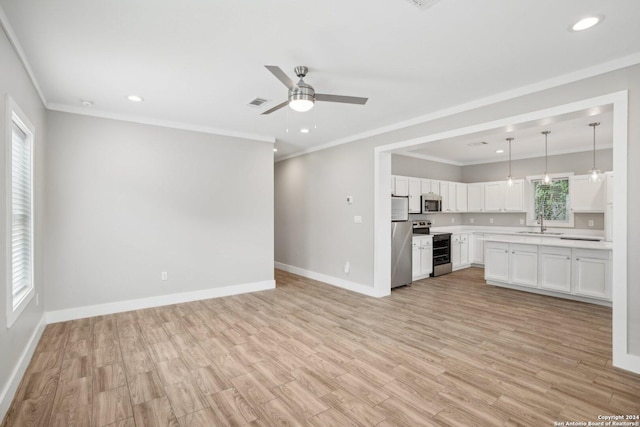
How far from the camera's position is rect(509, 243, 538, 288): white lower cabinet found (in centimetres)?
519

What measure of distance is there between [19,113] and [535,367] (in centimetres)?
509

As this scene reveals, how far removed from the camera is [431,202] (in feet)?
23.3

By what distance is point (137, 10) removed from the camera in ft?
6.91

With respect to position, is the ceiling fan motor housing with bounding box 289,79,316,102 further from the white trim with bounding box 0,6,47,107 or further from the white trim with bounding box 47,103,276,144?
the white trim with bounding box 47,103,276,144

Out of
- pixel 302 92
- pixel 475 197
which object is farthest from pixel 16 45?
pixel 475 197

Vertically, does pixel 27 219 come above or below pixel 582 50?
below

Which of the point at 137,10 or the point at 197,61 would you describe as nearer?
the point at 137,10

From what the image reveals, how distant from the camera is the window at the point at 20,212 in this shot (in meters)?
2.45

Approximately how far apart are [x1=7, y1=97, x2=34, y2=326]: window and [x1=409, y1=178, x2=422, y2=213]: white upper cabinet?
6.05m

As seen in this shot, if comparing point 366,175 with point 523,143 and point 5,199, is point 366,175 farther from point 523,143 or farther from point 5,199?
point 5,199

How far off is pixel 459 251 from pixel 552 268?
2.41m

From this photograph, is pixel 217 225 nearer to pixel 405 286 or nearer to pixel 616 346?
pixel 405 286

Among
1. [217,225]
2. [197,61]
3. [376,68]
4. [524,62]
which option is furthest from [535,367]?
[217,225]

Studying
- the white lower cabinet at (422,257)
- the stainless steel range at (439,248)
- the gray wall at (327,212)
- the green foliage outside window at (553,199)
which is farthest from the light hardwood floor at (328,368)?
the green foliage outside window at (553,199)
